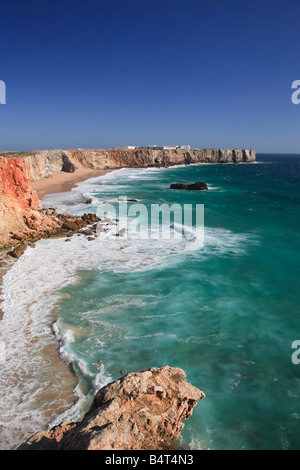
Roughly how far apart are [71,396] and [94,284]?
6.50 m

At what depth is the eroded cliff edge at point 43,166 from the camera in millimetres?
19192

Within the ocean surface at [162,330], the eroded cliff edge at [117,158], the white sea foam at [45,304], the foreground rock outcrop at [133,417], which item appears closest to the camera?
the foreground rock outcrop at [133,417]

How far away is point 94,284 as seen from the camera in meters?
13.1

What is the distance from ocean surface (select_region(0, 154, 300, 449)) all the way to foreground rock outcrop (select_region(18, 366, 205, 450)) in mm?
2200

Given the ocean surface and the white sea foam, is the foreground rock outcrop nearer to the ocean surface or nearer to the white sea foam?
the ocean surface

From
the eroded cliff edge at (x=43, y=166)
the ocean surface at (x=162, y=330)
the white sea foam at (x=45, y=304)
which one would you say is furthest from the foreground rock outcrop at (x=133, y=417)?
the eroded cliff edge at (x=43, y=166)

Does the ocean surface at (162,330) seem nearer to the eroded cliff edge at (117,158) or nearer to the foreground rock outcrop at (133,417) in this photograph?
the foreground rock outcrop at (133,417)

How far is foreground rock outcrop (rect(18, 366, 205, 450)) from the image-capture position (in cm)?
348

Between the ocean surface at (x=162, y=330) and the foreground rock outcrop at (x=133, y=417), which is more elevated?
the foreground rock outcrop at (x=133, y=417)

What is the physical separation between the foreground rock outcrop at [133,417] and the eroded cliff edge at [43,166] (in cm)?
1577

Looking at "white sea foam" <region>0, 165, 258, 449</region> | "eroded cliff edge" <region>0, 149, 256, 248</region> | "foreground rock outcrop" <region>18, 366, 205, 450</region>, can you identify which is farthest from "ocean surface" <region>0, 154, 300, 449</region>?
"eroded cliff edge" <region>0, 149, 256, 248</region>

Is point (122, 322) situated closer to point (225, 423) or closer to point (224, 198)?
point (225, 423)

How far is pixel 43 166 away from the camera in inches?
2060

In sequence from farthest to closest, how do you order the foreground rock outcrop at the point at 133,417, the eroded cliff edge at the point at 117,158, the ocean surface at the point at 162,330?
1. the eroded cliff edge at the point at 117,158
2. the ocean surface at the point at 162,330
3. the foreground rock outcrop at the point at 133,417
